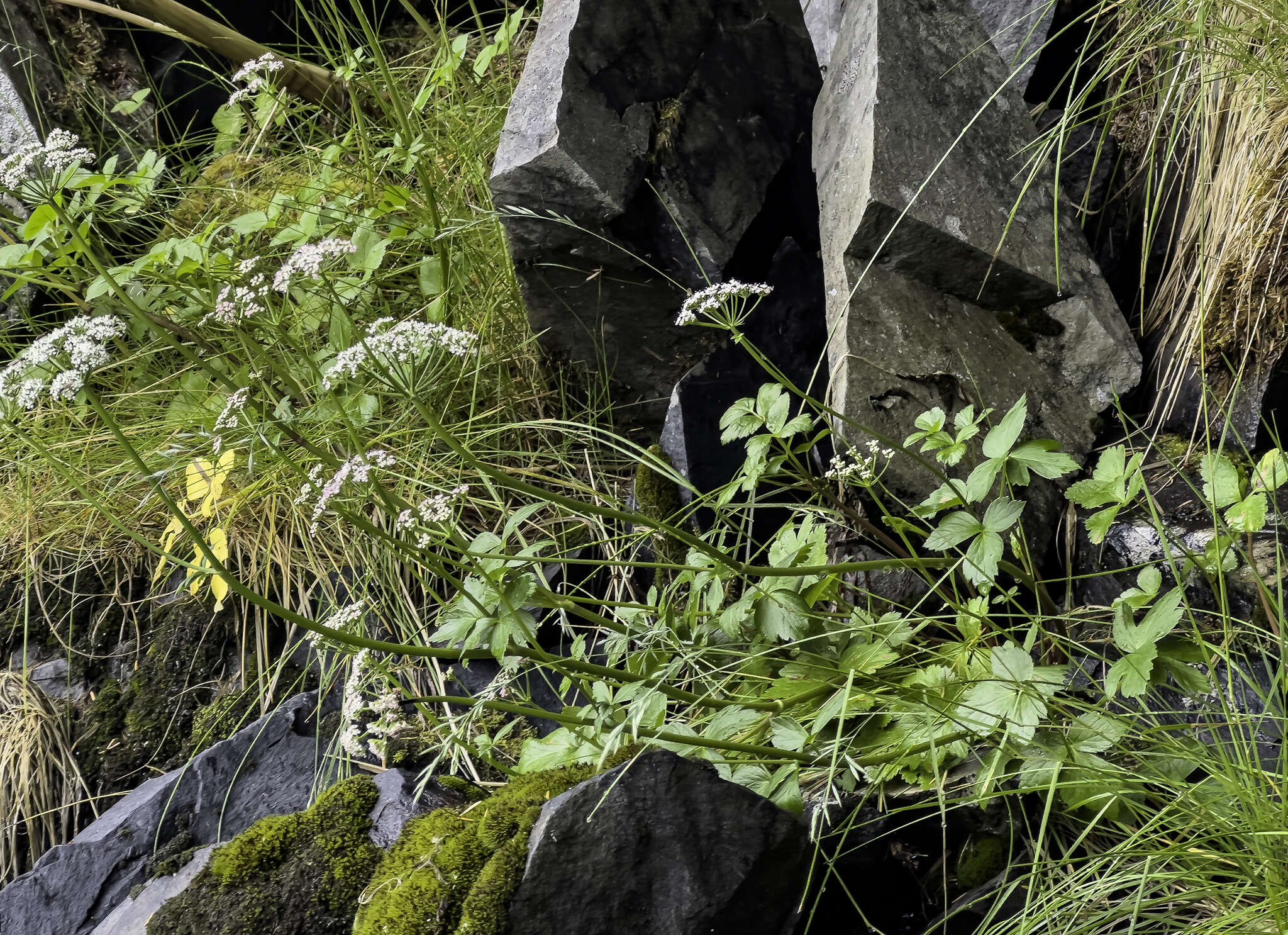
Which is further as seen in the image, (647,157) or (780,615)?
(647,157)

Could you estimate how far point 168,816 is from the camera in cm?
213

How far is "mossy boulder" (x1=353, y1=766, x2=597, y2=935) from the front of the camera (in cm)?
156

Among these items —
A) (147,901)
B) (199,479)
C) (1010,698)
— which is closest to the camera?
(1010,698)

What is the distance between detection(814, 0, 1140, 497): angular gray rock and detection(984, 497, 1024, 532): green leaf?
0.72m

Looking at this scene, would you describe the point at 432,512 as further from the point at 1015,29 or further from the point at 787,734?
the point at 1015,29

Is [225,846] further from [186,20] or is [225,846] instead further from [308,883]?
[186,20]

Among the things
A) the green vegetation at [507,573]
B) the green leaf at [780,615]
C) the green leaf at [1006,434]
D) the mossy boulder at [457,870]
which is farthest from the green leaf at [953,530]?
the mossy boulder at [457,870]

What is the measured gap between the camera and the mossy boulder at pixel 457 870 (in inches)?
61.3

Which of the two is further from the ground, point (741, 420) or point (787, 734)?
point (741, 420)

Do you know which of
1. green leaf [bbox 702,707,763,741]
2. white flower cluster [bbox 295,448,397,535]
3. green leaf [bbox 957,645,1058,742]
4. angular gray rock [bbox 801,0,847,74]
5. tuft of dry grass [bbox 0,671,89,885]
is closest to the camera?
white flower cluster [bbox 295,448,397,535]

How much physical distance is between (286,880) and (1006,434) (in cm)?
145

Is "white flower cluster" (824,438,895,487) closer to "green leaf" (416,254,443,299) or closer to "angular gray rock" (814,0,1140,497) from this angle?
"angular gray rock" (814,0,1140,497)

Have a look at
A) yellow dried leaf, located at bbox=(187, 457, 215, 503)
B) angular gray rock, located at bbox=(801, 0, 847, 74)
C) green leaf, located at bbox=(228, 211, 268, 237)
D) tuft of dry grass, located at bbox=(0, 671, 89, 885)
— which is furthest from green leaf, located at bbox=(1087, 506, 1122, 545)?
tuft of dry grass, located at bbox=(0, 671, 89, 885)

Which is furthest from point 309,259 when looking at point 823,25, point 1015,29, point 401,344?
point 1015,29
